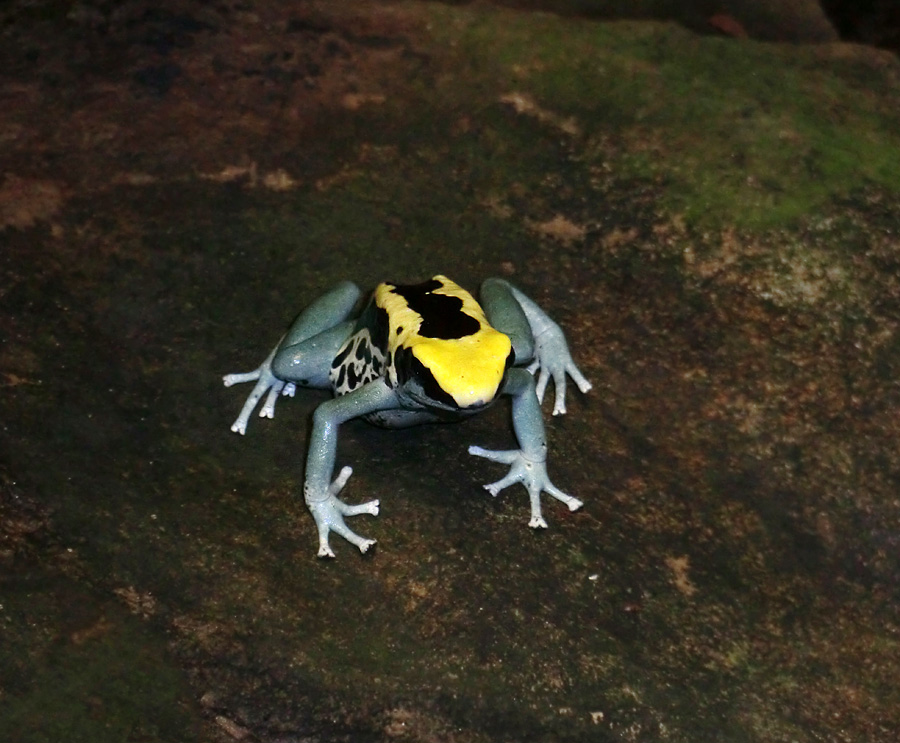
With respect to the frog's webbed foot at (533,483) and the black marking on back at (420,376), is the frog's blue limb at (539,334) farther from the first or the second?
the black marking on back at (420,376)

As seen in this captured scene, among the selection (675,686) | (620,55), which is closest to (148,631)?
(675,686)

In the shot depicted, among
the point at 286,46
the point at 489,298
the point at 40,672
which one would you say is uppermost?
the point at 286,46

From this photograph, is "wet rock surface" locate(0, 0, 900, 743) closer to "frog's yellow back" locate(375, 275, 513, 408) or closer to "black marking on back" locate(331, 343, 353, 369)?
"black marking on back" locate(331, 343, 353, 369)

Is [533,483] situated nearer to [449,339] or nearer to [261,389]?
[449,339]

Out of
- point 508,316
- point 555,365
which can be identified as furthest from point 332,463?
point 555,365

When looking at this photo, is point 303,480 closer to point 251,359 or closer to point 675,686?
point 251,359

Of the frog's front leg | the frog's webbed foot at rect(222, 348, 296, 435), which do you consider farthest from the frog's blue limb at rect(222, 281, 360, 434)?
the frog's front leg
